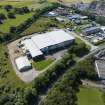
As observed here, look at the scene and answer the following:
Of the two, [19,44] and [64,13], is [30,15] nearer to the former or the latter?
[64,13]

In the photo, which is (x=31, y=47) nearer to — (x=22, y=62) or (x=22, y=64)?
(x=22, y=62)

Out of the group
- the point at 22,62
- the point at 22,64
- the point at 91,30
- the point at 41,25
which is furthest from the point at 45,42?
the point at 41,25

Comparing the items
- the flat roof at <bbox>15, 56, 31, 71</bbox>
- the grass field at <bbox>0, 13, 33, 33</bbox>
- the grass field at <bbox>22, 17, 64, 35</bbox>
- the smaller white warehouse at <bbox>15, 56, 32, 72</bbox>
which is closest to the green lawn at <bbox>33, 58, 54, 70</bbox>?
the smaller white warehouse at <bbox>15, 56, 32, 72</bbox>

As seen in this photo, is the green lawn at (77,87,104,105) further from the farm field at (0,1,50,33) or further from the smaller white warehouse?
the farm field at (0,1,50,33)

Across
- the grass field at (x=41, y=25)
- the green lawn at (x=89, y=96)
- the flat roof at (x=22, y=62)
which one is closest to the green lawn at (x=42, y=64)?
the flat roof at (x=22, y=62)

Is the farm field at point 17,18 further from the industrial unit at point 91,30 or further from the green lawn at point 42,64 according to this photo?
the green lawn at point 42,64

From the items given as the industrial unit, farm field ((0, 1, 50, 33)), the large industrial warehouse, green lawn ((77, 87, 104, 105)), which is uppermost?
green lawn ((77, 87, 104, 105))

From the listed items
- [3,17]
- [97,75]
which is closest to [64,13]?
[3,17]
